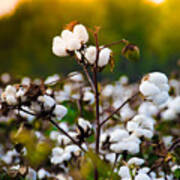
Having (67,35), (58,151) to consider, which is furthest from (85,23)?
(67,35)

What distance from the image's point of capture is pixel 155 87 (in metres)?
0.87

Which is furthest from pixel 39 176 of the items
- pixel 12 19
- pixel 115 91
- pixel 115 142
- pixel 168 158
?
pixel 12 19

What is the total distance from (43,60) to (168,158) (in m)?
7.21

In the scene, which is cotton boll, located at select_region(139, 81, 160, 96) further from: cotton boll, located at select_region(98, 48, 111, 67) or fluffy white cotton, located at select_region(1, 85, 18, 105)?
fluffy white cotton, located at select_region(1, 85, 18, 105)

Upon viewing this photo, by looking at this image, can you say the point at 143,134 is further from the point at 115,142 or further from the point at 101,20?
the point at 101,20

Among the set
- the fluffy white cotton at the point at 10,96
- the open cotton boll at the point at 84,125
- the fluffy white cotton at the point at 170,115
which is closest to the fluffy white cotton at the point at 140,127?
the open cotton boll at the point at 84,125

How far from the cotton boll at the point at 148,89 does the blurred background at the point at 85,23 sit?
6054mm

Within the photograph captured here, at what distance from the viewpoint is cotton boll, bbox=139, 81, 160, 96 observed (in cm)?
86

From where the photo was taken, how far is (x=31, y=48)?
27.1 ft

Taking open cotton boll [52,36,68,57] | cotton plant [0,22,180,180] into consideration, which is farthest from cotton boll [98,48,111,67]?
open cotton boll [52,36,68,57]

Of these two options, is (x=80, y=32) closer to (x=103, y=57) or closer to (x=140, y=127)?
(x=103, y=57)

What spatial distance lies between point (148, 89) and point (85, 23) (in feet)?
23.0

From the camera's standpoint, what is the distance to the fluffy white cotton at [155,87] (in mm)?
867

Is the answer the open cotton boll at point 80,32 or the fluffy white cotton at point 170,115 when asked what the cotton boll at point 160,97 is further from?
the fluffy white cotton at point 170,115
